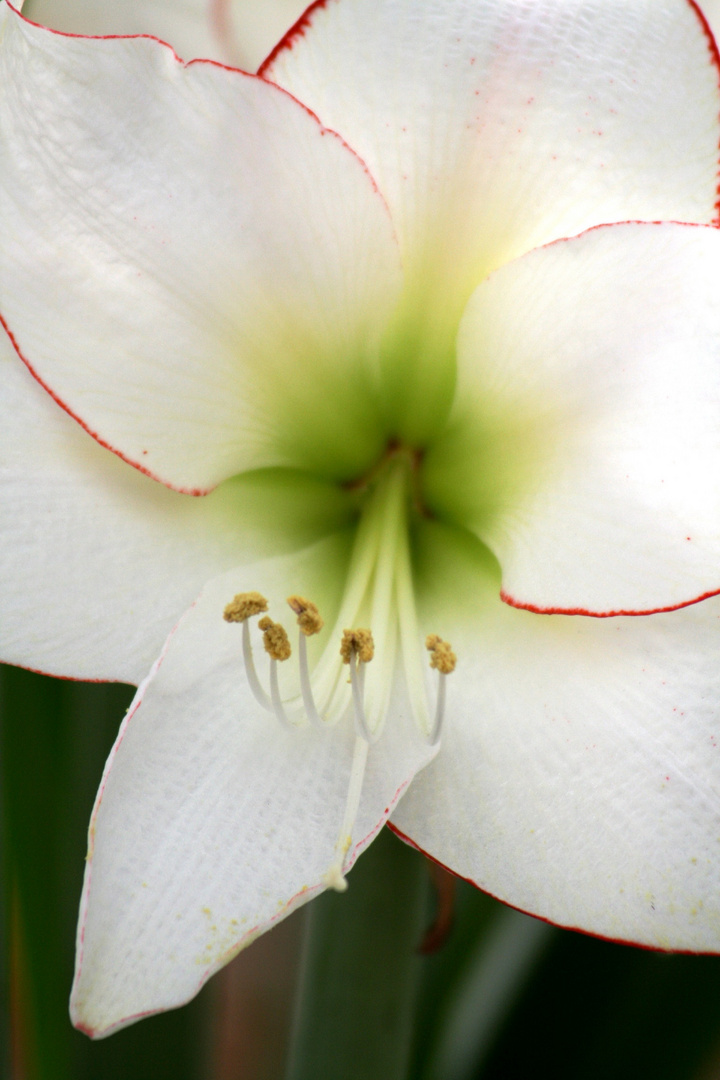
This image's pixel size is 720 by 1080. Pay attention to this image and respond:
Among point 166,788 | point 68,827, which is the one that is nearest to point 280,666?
point 166,788

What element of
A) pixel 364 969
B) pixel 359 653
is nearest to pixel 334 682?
pixel 359 653

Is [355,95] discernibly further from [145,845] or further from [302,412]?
[145,845]

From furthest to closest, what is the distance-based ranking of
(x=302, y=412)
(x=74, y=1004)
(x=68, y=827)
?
(x=68, y=827) < (x=302, y=412) < (x=74, y=1004)

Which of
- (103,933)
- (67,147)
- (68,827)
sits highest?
(67,147)

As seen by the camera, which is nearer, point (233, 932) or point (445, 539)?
point (233, 932)

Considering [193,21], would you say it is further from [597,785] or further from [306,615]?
[597,785]

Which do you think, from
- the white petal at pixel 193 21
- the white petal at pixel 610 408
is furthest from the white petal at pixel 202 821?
the white petal at pixel 193 21
